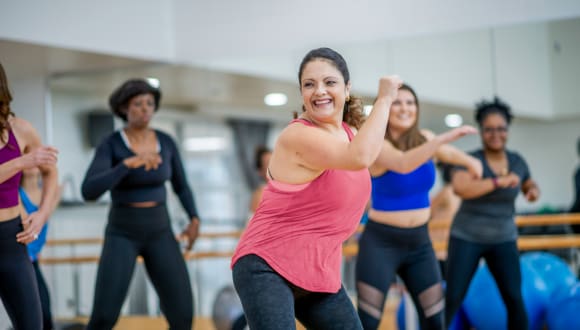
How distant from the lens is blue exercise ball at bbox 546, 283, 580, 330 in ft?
12.9

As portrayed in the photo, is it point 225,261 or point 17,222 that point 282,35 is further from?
point 225,261

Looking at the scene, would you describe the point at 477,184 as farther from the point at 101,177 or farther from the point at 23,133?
the point at 23,133

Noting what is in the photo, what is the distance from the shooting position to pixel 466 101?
176 inches

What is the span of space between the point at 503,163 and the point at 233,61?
216 centimetres

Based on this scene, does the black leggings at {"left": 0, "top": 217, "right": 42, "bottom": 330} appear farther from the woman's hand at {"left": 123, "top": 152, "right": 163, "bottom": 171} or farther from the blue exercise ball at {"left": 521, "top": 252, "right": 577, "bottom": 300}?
the blue exercise ball at {"left": 521, "top": 252, "right": 577, "bottom": 300}

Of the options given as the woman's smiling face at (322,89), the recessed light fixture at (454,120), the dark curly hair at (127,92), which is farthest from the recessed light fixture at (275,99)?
the woman's smiling face at (322,89)

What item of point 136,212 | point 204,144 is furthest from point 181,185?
point 204,144

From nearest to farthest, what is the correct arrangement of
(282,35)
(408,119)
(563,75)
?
1. (408,119)
2. (563,75)
3. (282,35)

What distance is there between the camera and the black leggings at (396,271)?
10.6 ft

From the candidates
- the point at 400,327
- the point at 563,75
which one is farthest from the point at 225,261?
the point at 563,75

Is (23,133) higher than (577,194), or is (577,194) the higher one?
(23,133)

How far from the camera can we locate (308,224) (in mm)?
2141

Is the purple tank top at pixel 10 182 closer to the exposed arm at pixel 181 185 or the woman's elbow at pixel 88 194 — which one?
the woman's elbow at pixel 88 194

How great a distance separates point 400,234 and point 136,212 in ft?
4.09
